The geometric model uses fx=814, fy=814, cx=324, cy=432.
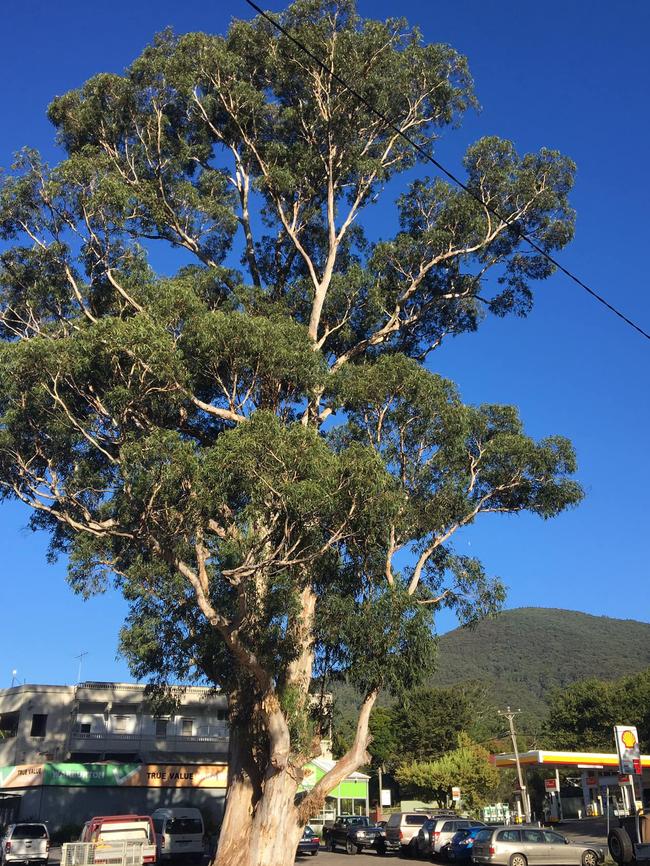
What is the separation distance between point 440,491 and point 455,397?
2.86 m

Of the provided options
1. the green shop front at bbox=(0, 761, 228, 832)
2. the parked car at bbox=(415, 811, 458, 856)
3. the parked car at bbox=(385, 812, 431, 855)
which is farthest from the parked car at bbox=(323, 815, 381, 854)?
the green shop front at bbox=(0, 761, 228, 832)

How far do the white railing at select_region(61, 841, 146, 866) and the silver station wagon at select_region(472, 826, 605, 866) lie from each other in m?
10.5

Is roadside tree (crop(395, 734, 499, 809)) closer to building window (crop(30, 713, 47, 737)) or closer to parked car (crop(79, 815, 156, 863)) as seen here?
building window (crop(30, 713, 47, 737))

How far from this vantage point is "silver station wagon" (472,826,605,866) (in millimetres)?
23906

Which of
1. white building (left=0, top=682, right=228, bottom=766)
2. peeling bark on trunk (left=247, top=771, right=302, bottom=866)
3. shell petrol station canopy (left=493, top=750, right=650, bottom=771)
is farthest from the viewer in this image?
white building (left=0, top=682, right=228, bottom=766)

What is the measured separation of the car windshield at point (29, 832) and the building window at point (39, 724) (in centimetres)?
2127

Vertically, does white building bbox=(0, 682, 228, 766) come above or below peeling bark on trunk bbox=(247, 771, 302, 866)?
above

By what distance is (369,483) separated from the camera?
773 inches

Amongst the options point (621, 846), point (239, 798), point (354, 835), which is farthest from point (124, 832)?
point (354, 835)

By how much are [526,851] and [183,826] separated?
11.6 meters

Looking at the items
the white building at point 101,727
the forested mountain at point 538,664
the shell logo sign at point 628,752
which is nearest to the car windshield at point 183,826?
the shell logo sign at point 628,752

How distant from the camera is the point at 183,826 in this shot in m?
28.0

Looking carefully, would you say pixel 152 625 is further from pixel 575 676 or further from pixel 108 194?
pixel 575 676

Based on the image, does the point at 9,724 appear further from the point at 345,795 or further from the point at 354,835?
the point at 354,835
